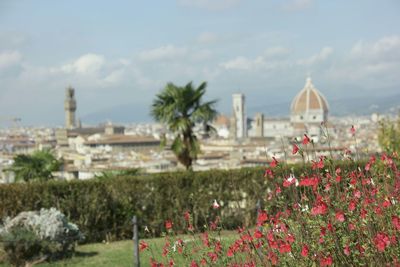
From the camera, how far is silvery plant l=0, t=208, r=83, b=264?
10203 millimetres

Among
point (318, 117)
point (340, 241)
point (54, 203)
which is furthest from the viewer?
point (318, 117)

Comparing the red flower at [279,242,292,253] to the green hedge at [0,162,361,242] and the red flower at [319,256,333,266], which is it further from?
the green hedge at [0,162,361,242]

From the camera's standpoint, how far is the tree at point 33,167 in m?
19.0

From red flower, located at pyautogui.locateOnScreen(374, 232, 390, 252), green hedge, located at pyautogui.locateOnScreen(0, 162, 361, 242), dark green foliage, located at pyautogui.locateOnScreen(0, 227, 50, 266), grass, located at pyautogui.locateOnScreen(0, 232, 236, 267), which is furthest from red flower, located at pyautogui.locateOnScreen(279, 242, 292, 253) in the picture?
green hedge, located at pyautogui.locateOnScreen(0, 162, 361, 242)

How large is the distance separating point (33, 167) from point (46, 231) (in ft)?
30.0

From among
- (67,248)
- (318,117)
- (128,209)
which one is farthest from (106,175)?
(318,117)

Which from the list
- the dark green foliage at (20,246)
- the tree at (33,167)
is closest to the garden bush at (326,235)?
the dark green foliage at (20,246)

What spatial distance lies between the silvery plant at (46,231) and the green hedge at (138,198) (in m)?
2.20

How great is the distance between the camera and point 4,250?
9938mm

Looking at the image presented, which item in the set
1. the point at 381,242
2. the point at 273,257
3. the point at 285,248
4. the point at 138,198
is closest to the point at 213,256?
the point at 273,257

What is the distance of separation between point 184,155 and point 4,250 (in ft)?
34.9

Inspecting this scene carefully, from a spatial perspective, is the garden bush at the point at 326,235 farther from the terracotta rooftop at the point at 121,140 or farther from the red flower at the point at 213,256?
the terracotta rooftop at the point at 121,140

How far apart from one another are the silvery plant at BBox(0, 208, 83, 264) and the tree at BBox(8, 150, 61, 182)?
8114 mm

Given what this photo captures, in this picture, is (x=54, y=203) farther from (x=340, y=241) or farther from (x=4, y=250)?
(x=340, y=241)
